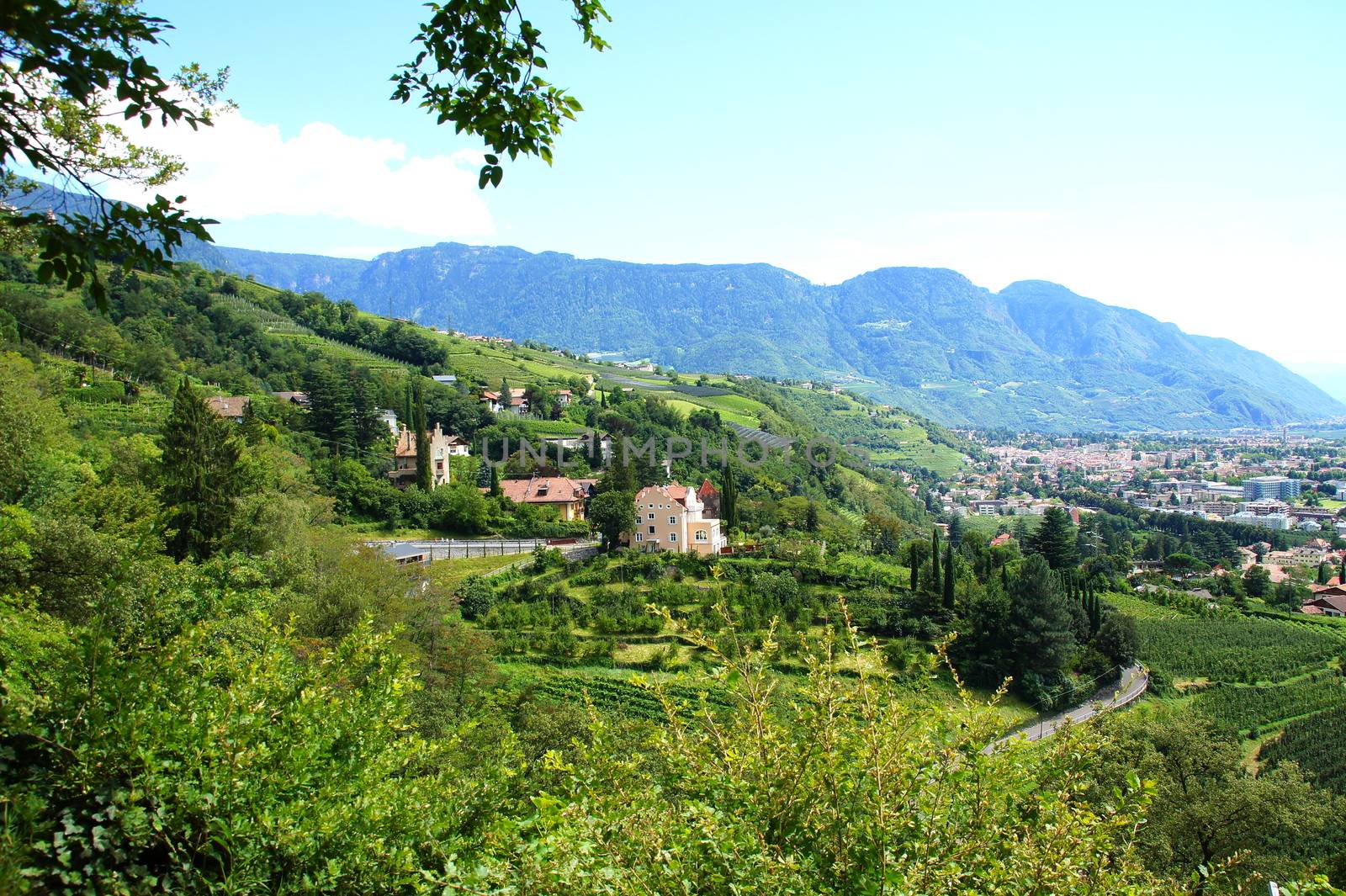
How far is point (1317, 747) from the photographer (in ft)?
83.1

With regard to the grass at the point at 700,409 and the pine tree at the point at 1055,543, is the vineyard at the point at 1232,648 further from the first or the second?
the grass at the point at 700,409

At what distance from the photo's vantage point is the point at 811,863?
3.64 metres


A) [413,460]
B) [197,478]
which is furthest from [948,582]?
[413,460]

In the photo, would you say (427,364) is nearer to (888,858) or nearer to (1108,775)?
(1108,775)

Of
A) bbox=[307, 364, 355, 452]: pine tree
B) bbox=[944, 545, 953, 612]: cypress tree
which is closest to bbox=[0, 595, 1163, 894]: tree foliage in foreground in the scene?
bbox=[944, 545, 953, 612]: cypress tree

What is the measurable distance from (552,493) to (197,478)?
99.7 feet

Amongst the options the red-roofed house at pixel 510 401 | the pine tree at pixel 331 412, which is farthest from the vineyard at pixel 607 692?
the red-roofed house at pixel 510 401

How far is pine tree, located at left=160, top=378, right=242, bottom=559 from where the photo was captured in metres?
19.4

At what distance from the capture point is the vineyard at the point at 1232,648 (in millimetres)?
34844

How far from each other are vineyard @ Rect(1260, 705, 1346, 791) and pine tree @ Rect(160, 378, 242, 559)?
3011cm

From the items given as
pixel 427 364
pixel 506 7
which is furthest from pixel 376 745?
pixel 427 364

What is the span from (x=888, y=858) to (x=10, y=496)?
62.1 feet

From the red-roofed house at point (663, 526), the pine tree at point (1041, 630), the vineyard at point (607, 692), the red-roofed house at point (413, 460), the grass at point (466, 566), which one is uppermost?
the red-roofed house at point (413, 460)

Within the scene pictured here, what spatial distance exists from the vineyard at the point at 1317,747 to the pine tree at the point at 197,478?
98.8ft
